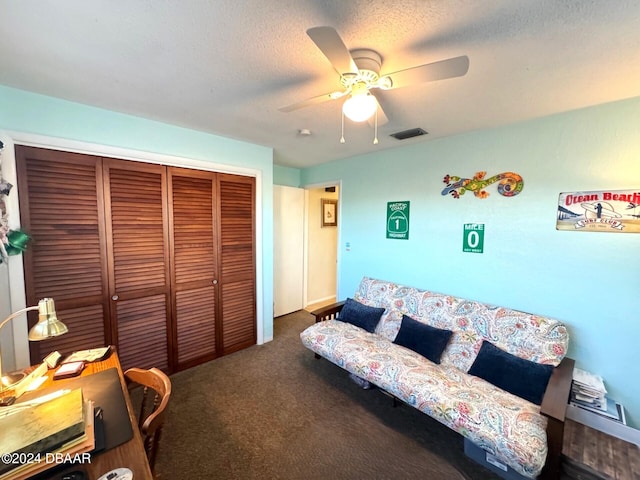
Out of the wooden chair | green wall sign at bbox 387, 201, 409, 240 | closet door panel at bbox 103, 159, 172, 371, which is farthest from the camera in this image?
green wall sign at bbox 387, 201, 409, 240

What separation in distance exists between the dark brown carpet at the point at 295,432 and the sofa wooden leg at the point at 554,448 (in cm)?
35

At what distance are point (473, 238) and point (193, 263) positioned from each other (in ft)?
8.95

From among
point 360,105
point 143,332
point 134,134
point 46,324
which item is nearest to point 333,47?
point 360,105

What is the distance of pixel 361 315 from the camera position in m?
2.79

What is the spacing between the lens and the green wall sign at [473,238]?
243 centimetres

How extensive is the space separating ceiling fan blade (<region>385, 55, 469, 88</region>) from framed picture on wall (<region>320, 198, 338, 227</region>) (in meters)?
3.37

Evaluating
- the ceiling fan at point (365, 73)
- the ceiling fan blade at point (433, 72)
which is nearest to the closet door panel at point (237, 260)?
the ceiling fan at point (365, 73)

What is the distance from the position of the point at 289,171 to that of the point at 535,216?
3172mm

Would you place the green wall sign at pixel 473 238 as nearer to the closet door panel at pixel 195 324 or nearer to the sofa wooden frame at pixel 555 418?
the sofa wooden frame at pixel 555 418

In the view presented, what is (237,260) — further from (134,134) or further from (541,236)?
(541,236)

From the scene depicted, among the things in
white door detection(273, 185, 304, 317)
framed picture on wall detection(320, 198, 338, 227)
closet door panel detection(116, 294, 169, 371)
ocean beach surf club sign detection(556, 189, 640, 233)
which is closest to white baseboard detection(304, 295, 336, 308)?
white door detection(273, 185, 304, 317)

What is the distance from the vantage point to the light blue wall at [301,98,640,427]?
1.80m

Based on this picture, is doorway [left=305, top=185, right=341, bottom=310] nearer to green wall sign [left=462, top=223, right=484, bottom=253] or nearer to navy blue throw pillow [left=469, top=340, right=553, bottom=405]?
green wall sign [left=462, top=223, right=484, bottom=253]

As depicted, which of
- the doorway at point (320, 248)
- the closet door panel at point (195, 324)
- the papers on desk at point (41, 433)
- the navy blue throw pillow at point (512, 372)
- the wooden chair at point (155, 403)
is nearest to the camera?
the papers on desk at point (41, 433)
